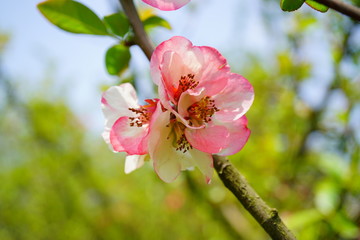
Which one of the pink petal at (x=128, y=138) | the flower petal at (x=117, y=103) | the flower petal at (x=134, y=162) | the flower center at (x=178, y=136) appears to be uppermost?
the flower petal at (x=117, y=103)

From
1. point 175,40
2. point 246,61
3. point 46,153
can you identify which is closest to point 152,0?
point 175,40

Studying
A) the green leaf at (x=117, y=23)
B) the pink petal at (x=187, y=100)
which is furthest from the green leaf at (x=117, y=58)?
the pink petal at (x=187, y=100)

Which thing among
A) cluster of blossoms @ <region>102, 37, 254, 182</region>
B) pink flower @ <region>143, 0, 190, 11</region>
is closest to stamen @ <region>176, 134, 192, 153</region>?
cluster of blossoms @ <region>102, 37, 254, 182</region>

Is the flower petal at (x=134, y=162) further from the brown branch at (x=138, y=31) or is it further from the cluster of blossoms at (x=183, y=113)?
the brown branch at (x=138, y=31)

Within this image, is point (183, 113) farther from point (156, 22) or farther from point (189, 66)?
point (156, 22)

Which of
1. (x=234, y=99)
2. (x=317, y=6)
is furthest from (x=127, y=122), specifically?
(x=317, y=6)

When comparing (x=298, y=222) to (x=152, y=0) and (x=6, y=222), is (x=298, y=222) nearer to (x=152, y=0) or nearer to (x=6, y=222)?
(x=152, y=0)
